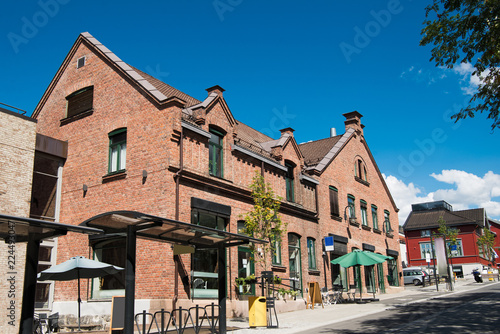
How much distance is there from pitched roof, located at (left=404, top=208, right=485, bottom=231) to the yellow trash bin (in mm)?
54988

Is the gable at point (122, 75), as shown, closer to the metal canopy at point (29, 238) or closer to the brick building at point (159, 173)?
the brick building at point (159, 173)

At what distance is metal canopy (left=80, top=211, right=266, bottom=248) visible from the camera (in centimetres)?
977

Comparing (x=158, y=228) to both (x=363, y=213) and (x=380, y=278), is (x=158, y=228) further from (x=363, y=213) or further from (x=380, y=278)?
(x=380, y=278)

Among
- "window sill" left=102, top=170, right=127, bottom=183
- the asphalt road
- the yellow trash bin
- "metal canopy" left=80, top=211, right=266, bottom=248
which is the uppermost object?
"window sill" left=102, top=170, right=127, bottom=183

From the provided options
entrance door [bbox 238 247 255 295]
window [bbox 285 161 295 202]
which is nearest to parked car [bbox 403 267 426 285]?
window [bbox 285 161 295 202]

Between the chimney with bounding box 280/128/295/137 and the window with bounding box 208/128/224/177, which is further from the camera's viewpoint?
the chimney with bounding box 280/128/295/137

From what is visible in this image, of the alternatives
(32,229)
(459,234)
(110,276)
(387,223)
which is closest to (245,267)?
(110,276)

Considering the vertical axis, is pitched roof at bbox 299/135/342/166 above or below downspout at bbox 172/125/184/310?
above

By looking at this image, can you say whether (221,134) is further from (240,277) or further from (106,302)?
(106,302)

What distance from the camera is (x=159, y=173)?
1628 centimetres

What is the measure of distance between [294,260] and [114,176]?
9.81 meters

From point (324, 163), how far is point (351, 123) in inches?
290

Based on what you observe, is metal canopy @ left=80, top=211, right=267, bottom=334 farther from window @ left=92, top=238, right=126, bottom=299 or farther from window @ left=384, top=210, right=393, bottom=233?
window @ left=384, top=210, right=393, bottom=233

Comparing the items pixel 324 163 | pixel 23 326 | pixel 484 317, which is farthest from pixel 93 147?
pixel 484 317
